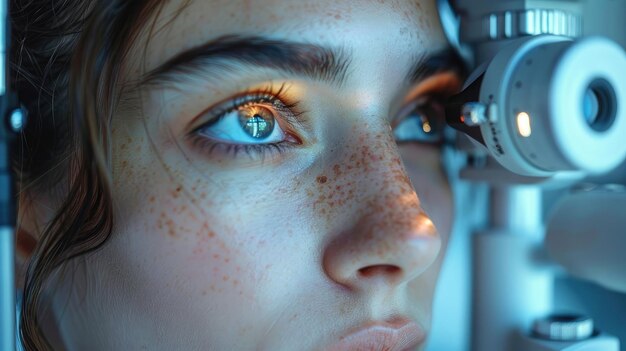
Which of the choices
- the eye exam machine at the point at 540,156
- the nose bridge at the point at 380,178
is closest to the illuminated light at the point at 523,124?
the eye exam machine at the point at 540,156

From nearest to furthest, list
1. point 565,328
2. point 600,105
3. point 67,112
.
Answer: point 600,105
point 67,112
point 565,328

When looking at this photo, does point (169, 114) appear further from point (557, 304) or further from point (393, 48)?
point (557, 304)

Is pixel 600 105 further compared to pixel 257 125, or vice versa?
pixel 257 125

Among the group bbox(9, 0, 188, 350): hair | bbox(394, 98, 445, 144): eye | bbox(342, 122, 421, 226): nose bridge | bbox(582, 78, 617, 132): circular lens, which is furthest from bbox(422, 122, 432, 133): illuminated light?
bbox(9, 0, 188, 350): hair

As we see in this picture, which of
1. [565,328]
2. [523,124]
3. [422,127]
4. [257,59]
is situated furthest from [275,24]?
[565,328]

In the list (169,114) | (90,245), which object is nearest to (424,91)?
(169,114)

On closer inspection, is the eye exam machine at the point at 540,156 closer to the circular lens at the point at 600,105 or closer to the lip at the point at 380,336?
the circular lens at the point at 600,105

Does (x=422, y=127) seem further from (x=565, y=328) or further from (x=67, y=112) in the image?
(x=67, y=112)
